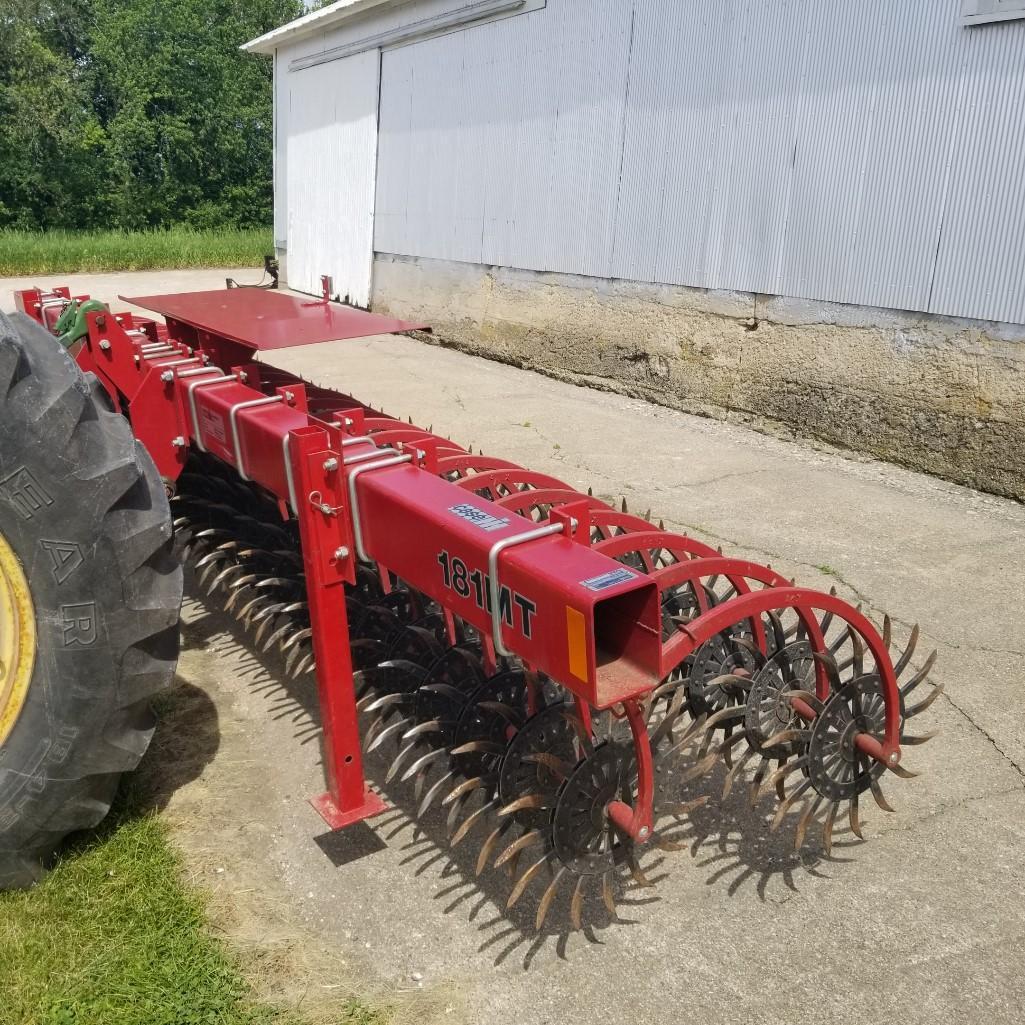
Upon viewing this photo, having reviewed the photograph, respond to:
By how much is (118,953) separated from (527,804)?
0.91 meters

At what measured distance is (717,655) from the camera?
2365 mm

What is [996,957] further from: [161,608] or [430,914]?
[161,608]

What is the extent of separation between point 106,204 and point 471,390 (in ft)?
79.3

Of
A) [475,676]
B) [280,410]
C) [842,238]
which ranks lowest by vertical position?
[475,676]

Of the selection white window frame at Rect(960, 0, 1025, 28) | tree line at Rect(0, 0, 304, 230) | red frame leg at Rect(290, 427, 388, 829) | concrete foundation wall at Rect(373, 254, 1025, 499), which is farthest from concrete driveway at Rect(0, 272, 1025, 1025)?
tree line at Rect(0, 0, 304, 230)

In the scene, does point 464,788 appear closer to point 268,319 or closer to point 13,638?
point 13,638

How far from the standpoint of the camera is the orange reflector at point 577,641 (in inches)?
58.3

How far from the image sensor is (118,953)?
6.46 feet

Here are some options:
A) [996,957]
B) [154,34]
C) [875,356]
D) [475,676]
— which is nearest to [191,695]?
[475,676]

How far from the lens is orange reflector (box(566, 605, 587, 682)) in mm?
1480

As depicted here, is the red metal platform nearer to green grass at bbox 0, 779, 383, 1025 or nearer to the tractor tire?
the tractor tire

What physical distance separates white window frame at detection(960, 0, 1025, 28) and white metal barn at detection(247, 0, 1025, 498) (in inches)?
0.5

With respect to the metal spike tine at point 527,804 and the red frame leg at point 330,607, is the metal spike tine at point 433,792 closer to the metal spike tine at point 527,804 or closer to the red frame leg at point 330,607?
the red frame leg at point 330,607

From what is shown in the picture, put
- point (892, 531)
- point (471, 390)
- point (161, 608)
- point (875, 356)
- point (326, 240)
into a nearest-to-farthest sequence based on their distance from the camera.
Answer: point (161, 608), point (892, 531), point (875, 356), point (471, 390), point (326, 240)
